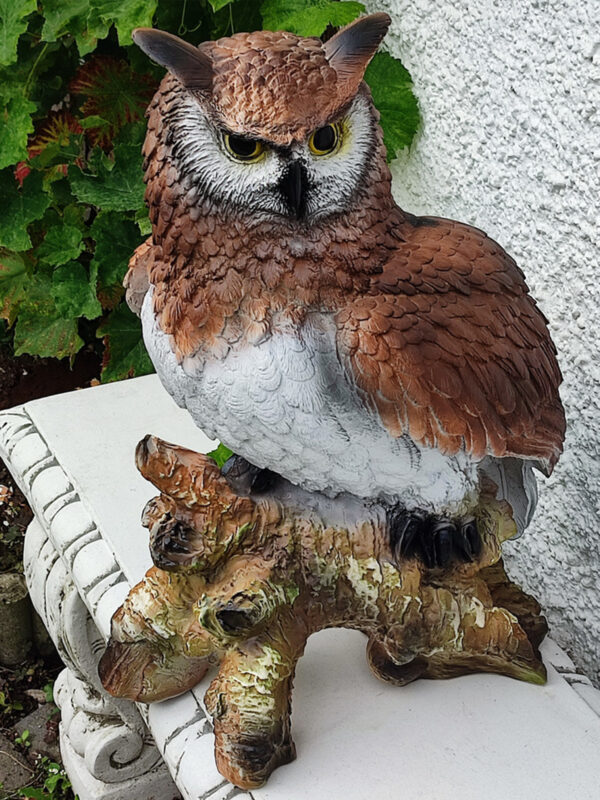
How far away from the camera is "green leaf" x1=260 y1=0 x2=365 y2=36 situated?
117cm

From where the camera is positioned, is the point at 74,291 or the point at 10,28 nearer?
the point at 10,28

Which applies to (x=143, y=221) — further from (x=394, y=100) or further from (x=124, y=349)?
(x=394, y=100)

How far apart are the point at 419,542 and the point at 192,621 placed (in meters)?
0.23

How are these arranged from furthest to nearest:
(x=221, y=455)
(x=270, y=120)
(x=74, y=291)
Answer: (x=74, y=291)
(x=221, y=455)
(x=270, y=120)

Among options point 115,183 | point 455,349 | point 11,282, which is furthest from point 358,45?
point 11,282

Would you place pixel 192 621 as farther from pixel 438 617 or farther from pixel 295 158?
pixel 295 158

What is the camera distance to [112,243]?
144 centimetres

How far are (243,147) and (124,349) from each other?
87 cm

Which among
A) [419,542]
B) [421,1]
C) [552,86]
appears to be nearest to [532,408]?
[419,542]

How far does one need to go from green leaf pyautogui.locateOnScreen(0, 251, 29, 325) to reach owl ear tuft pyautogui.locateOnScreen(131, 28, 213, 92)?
101 cm

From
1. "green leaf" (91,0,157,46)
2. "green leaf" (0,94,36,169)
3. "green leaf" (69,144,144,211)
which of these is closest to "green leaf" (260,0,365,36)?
"green leaf" (91,0,157,46)

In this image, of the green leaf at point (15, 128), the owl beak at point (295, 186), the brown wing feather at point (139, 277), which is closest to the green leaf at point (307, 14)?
the green leaf at point (15, 128)

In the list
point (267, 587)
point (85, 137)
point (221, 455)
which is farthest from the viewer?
point (85, 137)

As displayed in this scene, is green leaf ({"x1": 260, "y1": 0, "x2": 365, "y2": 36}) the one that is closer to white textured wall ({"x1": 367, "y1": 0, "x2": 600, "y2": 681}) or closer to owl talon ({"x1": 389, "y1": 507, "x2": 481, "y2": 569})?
white textured wall ({"x1": 367, "y1": 0, "x2": 600, "y2": 681})
